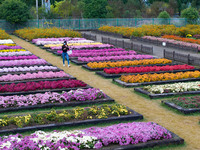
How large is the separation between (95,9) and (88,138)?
54.6 metres

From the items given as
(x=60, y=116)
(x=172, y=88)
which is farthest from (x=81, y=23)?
(x=60, y=116)

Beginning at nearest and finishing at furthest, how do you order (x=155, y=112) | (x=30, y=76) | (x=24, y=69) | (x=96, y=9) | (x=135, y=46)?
1. (x=155, y=112)
2. (x=30, y=76)
3. (x=24, y=69)
4. (x=135, y=46)
5. (x=96, y=9)

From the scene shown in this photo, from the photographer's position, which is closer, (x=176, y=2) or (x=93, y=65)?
(x=93, y=65)

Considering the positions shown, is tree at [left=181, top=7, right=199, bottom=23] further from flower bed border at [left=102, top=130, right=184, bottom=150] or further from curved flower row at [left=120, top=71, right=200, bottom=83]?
flower bed border at [left=102, top=130, right=184, bottom=150]

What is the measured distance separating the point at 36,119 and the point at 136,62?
11980mm

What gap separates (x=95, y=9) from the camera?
6156cm

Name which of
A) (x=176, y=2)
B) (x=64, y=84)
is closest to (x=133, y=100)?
(x=64, y=84)

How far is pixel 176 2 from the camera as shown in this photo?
3258 inches

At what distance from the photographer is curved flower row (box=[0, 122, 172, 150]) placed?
8.36 m

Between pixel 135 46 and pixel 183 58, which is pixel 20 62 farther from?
pixel 135 46

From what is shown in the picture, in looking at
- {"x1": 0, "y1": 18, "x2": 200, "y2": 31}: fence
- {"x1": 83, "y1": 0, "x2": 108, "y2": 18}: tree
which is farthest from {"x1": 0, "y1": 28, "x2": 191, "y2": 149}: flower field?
{"x1": 83, "y1": 0, "x2": 108, "y2": 18}: tree

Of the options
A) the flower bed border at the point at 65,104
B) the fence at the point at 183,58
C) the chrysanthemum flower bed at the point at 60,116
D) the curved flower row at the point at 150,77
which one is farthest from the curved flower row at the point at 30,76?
the fence at the point at 183,58

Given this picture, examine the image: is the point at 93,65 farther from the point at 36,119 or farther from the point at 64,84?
the point at 36,119

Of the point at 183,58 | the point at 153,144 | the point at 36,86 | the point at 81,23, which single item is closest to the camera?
the point at 153,144
